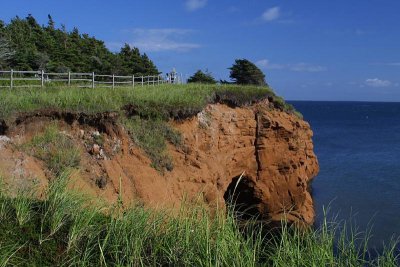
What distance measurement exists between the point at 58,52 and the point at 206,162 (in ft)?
104

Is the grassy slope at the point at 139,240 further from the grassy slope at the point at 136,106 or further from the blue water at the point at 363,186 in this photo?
the blue water at the point at 363,186

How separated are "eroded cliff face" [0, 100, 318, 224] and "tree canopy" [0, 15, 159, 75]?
73.5 feet

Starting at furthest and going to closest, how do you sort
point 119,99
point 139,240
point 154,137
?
point 154,137, point 119,99, point 139,240

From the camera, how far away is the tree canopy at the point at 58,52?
42.8 metres

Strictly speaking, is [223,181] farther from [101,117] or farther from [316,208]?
[316,208]

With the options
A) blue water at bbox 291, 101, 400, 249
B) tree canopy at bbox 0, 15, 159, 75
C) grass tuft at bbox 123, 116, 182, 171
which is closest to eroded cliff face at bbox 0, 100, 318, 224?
grass tuft at bbox 123, 116, 182, 171

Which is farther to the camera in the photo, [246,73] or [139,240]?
[246,73]

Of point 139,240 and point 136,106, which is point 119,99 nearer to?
point 136,106

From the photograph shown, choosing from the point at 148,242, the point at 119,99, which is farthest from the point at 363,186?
the point at 148,242

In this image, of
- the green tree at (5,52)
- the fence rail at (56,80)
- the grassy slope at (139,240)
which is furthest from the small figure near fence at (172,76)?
the grassy slope at (139,240)

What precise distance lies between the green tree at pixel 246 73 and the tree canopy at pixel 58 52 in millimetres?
11297

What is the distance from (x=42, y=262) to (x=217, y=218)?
238 cm

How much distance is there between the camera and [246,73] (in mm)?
Result: 49500

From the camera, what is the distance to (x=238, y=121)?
25.2 metres
